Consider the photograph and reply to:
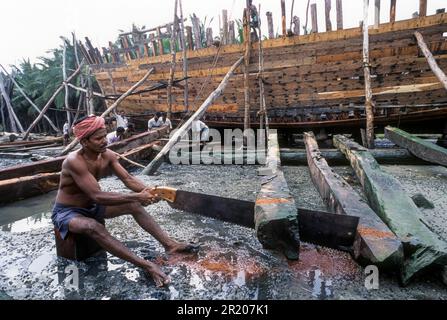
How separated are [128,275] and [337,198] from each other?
1912mm

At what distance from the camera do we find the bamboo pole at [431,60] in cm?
554

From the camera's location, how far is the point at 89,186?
Result: 2318 millimetres

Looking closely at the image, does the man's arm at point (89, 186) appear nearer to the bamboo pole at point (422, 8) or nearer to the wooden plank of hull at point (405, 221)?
the wooden plank of hull at point (405, 221)

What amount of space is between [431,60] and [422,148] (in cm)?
246

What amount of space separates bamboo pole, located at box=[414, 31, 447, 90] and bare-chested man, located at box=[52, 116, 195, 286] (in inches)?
227

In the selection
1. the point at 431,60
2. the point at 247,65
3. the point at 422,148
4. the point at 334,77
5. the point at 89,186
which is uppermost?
the point at 247,65

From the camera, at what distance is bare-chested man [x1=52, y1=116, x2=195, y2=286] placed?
2270 millimetres

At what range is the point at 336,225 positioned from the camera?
225 centimetres

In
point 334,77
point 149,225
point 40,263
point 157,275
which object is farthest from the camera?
point 334,77

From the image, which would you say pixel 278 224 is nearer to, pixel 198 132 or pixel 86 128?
pixel 86 128

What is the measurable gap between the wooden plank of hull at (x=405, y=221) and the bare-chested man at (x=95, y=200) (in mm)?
1664

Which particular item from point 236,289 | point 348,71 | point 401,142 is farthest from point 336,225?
point 348,71

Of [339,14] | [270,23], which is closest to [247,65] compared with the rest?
[270,23]

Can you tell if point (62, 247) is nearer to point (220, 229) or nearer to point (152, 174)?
point (220, 229)
